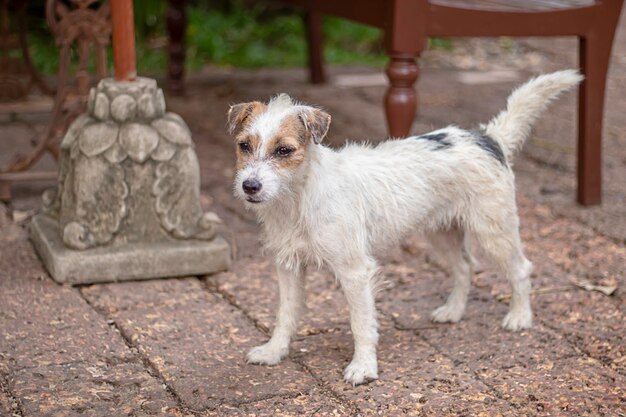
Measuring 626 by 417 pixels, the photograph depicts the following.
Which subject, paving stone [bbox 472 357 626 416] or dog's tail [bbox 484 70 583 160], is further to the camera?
dog's tail [bbox 484 70 583 160]

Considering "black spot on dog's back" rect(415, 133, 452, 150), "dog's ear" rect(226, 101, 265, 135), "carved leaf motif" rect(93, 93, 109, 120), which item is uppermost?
"dog's ear" rect(226, 101, 265, 135)

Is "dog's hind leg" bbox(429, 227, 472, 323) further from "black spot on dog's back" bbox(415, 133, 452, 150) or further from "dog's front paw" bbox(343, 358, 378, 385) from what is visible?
"dog's front paw" bbox(343, 358, 378, 385)

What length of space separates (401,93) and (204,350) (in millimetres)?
1723

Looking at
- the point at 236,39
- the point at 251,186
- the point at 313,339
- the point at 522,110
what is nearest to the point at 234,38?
the point at 236,39

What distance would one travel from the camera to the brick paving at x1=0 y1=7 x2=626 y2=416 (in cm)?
324

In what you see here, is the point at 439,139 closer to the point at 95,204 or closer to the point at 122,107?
the point at 122,107

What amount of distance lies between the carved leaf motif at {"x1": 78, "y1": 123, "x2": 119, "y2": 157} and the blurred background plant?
402 centimetres

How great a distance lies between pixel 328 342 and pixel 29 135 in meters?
3.48

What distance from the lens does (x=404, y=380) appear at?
11.2 feet

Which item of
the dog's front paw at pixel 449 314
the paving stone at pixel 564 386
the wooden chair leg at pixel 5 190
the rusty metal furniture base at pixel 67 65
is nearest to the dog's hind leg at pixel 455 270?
the dog's front paw at pixel 449 314

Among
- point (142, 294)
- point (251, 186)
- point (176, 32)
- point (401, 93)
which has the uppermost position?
point (251, 186)

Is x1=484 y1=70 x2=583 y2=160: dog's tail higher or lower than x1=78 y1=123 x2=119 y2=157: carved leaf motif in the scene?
higher

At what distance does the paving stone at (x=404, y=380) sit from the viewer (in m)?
3.21

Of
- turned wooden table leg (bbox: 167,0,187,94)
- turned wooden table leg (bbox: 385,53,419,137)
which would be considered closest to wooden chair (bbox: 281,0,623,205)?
turned wooden table leg (bbox: 385,53,419,137)
